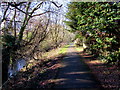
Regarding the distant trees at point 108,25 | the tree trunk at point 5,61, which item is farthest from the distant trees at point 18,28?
the distant trees at point 108,25

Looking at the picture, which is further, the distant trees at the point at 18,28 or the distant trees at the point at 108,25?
the distant trees at the point at 18,28

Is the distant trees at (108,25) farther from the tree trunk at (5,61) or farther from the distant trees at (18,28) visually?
the tree trunk at (5,61)

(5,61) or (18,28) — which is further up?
(18,28)

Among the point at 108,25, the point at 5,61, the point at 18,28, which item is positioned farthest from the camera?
the point at 18,28

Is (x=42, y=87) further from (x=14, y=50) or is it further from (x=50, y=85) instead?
(x=14, y=50)

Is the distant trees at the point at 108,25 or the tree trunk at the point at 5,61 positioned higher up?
the distant trees at the point at 108,25

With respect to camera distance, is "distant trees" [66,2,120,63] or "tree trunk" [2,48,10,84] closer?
"distant trees" [66,2,120,63]

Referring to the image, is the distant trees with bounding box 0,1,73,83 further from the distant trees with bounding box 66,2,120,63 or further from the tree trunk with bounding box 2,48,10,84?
the distant trees with bounding box 66,2,120,63

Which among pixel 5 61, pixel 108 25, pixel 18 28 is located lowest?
pixel 5 61

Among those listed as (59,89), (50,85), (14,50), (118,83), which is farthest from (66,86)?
Result: (14,50)

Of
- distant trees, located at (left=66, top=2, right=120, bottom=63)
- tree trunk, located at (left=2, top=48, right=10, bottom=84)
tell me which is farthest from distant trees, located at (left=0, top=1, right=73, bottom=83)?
distant trees, located at (left=66, top=2, right=120, bottom=63)

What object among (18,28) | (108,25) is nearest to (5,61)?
(18,28)

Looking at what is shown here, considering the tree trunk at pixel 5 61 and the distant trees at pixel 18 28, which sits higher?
the distant trees at pixel 18 28

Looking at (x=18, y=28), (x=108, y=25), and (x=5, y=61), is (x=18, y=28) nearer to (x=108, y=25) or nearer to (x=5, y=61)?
(x=5, y=61)
